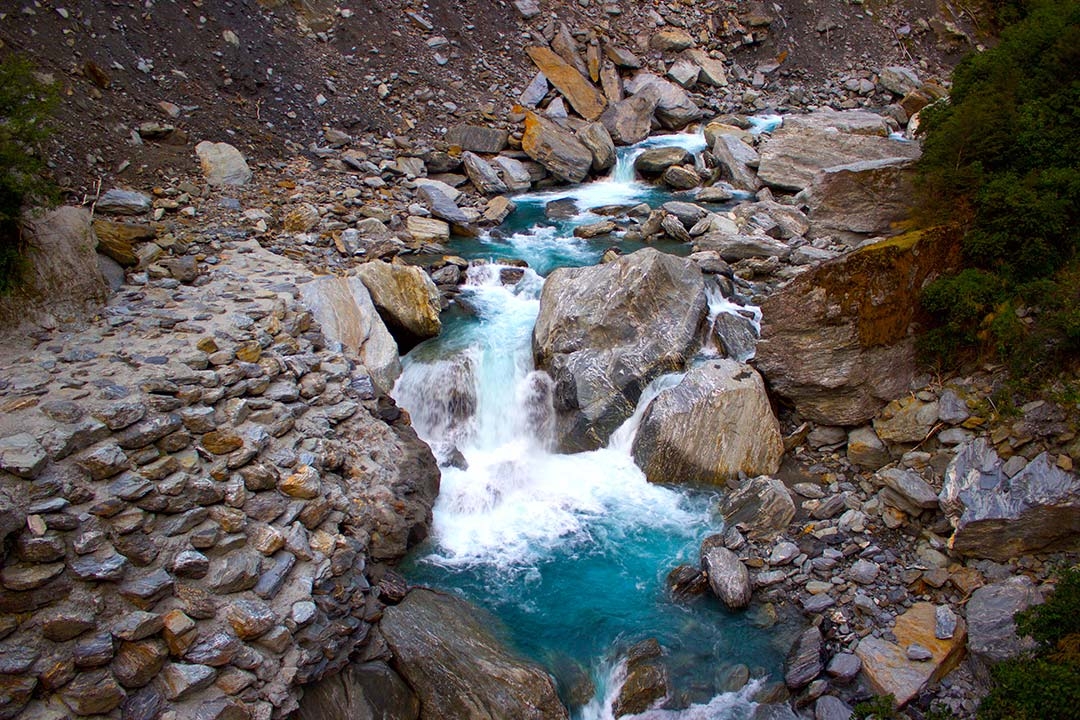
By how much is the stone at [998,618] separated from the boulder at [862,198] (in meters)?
8.88

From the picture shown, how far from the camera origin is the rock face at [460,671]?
27.0 feet

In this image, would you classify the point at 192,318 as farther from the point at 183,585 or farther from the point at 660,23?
the point at 660,23

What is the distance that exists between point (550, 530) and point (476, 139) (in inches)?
573

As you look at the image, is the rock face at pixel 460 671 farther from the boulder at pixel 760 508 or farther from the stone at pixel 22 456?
the stone at pixel 22 456

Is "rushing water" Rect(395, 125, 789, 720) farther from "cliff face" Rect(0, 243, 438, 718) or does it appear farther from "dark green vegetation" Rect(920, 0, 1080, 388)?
"dark green vegetation" Rect(920, 0, 1080, 388)

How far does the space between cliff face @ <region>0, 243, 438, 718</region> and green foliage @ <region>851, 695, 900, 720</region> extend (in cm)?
562

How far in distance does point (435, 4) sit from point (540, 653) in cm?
2400

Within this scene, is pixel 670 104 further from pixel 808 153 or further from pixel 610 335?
pixel 610 335

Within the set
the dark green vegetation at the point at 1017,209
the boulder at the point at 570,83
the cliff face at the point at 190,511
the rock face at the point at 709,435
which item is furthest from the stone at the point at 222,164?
the dark green vegetation at the point at 1017,209

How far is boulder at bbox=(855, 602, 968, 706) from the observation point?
8.27 meters

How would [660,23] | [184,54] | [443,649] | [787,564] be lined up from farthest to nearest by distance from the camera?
[660,23], [184,54], [787,564], [443,649]

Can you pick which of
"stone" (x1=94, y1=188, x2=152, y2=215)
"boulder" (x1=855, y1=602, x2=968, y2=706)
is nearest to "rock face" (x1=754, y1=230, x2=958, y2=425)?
"boulder" (x1=855, y1=602, x2=968, y2=706)

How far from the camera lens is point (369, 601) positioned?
8930 millimetres

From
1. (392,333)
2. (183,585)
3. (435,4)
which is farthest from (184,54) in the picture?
(183,585)
